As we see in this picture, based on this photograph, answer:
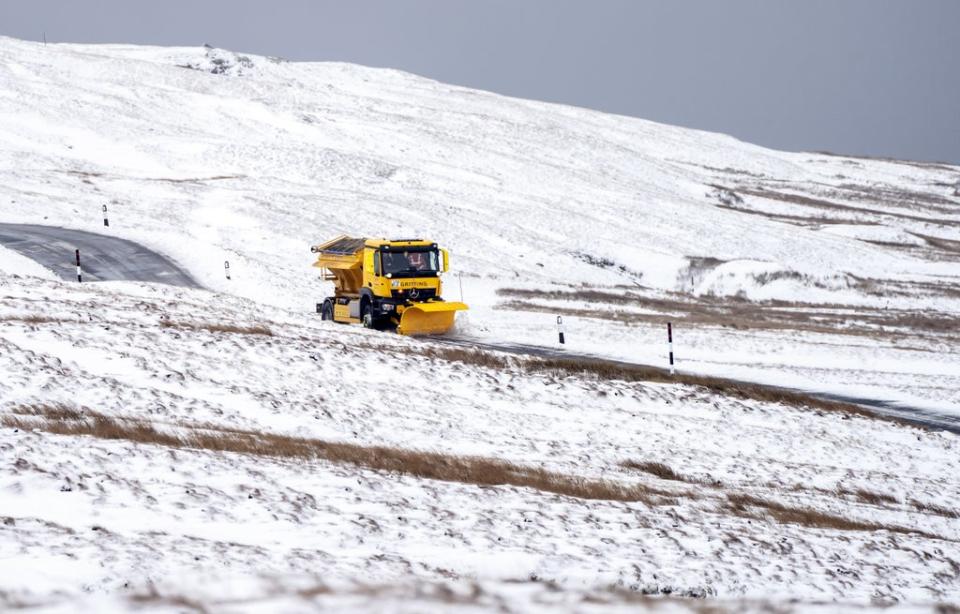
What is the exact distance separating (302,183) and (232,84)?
123 ft

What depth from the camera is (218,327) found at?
2127cm

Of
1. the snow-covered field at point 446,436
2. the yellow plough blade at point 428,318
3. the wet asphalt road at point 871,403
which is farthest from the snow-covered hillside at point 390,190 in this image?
the wet asphalt road at point 871,403

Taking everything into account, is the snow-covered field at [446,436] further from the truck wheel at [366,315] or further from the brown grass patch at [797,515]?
the truck wheel at [366,315]

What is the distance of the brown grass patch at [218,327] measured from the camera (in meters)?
20.6

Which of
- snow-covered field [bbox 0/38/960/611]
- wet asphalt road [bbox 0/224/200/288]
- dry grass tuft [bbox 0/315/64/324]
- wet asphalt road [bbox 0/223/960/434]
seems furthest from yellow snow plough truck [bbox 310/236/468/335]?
dry grass tuft [bbox 0/315/64/324]

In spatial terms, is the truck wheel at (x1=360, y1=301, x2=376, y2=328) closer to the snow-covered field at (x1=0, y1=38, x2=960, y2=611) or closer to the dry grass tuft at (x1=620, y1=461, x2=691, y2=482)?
the snow-covered field at (x1=0, y1=38, x2=960, y2=611)

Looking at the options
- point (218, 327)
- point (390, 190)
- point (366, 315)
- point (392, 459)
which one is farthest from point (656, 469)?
point (390, 190)

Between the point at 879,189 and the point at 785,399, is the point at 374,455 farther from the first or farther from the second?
the point at 879,189

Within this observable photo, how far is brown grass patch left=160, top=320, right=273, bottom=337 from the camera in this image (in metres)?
20.6

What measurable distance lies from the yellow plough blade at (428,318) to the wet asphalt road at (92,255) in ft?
37.6

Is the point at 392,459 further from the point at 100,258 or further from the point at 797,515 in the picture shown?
the point at 100,258

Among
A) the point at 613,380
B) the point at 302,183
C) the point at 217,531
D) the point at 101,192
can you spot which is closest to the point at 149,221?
the point at 101,192

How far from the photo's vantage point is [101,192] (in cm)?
5444

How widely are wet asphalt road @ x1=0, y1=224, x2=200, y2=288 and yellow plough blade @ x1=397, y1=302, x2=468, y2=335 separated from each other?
37.6 ft
